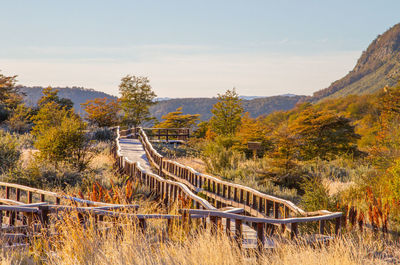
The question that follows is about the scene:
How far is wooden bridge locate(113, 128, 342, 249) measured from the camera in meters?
5.79

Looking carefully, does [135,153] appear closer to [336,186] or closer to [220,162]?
[220,162]

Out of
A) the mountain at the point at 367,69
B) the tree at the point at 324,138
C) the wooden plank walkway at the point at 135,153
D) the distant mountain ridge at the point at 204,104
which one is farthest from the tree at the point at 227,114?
the distant mountain ridge at the point at 204,104

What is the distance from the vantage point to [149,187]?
12094 mm

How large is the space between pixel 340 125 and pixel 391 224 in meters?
15.2

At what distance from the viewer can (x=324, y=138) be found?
22.1 metres

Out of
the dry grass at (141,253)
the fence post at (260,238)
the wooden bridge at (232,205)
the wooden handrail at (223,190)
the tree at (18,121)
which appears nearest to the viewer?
the dry grass at (141,253)

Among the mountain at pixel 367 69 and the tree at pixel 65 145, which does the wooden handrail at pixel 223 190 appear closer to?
the tree at pixel 65 145

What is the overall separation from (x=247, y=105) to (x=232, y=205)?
12627cm

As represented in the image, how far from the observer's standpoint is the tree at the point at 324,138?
22.1 meters

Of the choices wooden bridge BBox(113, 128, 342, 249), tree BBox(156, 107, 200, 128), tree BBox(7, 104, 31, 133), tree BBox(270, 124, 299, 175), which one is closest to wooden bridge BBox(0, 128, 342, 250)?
wooden bridge BBox(113, 128, 342, 249)

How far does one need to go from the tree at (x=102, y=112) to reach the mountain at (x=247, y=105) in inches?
3282

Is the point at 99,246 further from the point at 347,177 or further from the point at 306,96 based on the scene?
the point at 306,96

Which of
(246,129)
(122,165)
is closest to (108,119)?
(246,129)

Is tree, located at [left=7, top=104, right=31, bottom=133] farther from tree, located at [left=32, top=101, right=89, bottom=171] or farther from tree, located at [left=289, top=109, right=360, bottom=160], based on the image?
tree, located at [left=289, top=109, right=360, bottom=160]
